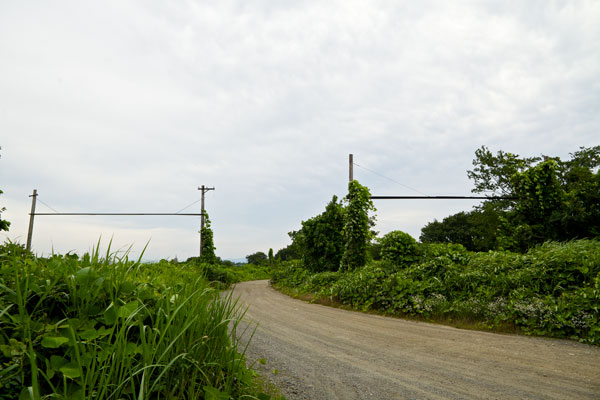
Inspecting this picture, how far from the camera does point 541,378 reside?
426 cm

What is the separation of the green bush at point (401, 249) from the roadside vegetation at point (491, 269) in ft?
0.12

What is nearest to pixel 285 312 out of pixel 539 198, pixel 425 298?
pixel 425 298

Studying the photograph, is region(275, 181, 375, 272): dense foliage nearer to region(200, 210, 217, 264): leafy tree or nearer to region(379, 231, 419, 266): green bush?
region(379, 231, 419, 266): green bush

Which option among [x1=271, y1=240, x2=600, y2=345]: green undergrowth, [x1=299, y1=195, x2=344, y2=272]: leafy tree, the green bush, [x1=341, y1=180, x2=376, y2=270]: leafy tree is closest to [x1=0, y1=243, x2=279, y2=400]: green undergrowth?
[x1=271, y1=240, x2=600, y2=345]: green undergrowth

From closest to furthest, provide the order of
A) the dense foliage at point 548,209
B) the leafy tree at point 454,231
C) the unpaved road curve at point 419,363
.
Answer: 1. the unpaved road curve at point 419,363
2. the dense foliage at point 548,209
3. the leafy tree at point 454,231

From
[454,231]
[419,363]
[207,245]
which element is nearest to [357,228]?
[419,363]

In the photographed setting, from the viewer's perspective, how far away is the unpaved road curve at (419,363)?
3842 millimetres

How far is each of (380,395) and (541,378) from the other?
2.19m

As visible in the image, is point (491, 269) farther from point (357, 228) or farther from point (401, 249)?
point (357, 228)

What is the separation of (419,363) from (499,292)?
431 centimetres

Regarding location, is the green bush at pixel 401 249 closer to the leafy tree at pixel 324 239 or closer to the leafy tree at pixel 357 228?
the leafy tree at pixel 357 228

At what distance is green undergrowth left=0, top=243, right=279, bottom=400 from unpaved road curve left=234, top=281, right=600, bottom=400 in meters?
1.70

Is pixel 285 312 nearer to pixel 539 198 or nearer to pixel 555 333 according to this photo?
pixel 555 333

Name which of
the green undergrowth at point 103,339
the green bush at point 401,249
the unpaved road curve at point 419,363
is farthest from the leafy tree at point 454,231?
the green undergrowth at point 103,339
